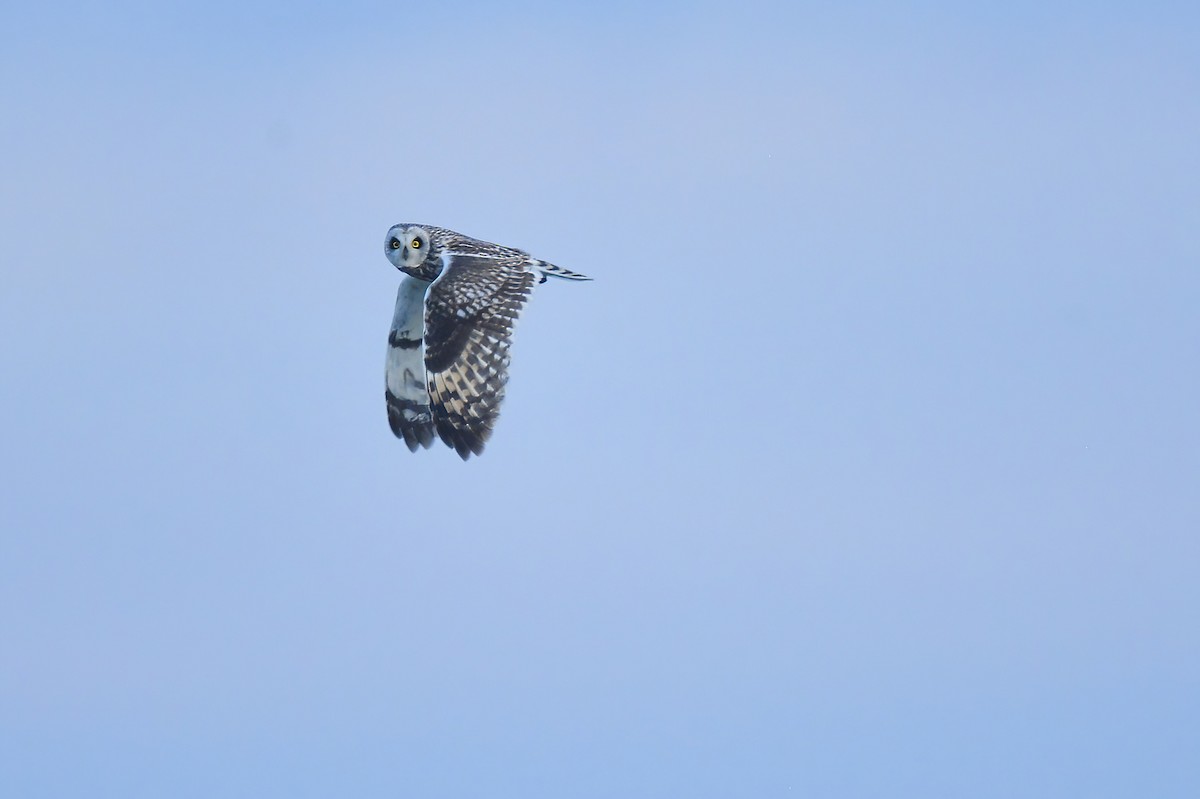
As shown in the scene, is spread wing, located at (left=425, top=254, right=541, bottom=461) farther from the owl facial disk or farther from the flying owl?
the owl facial disk

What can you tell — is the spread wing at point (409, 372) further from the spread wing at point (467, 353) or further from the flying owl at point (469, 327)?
the spread wing at point (467, 353)

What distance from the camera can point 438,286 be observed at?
1159 inches

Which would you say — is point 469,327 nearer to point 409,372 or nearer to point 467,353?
point 467,353

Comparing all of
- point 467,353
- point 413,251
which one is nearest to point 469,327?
point 467,353

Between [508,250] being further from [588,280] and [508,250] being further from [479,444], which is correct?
[479,444]

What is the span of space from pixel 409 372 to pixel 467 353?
91.7 inches

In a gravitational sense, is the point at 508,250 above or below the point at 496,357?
above

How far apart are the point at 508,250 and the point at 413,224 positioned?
4.81ft

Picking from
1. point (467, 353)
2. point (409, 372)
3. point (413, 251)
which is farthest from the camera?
point (409, 372)

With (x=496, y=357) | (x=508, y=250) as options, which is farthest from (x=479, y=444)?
(x=508, y=250)

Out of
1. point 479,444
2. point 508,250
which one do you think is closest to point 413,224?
point 508,250

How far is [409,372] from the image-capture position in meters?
31.2

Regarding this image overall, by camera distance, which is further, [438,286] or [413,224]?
[413,224]

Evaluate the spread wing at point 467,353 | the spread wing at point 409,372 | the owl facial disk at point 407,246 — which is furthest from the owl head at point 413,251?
the spread wing at point 467,353
